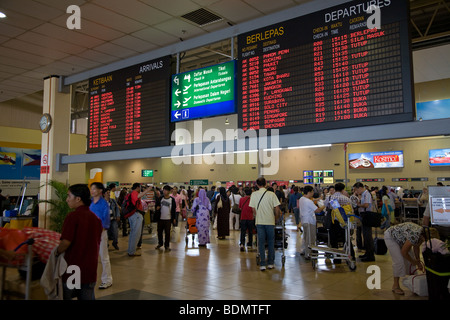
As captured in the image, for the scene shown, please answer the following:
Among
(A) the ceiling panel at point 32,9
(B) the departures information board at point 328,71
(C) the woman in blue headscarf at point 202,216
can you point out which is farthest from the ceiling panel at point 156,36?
(C) the woman in blue headscarf at point 202,216

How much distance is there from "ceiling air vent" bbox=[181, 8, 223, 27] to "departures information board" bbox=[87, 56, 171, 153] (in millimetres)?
1163

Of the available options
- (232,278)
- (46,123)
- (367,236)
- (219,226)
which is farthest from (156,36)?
(367,236)

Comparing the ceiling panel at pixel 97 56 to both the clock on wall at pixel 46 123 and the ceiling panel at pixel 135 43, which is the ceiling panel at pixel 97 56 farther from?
the clock on wall at pixel 46 123

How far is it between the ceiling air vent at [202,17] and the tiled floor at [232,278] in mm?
4849

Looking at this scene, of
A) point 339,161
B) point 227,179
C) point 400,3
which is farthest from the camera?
point 227,179

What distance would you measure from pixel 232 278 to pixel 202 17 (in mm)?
4934

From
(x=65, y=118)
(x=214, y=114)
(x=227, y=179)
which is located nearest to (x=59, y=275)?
(x=214, y=114)

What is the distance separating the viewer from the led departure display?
6902 millimetres

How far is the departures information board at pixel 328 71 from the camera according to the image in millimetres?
5160

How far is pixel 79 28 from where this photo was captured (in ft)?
24.1

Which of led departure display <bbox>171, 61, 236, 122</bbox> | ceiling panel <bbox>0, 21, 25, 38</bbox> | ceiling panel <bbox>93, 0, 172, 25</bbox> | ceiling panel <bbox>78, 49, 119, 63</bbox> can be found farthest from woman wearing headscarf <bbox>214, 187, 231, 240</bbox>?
ceiling panel <bbox>0, 21, 25, 38</bbox>

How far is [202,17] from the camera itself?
6977 millimetres
